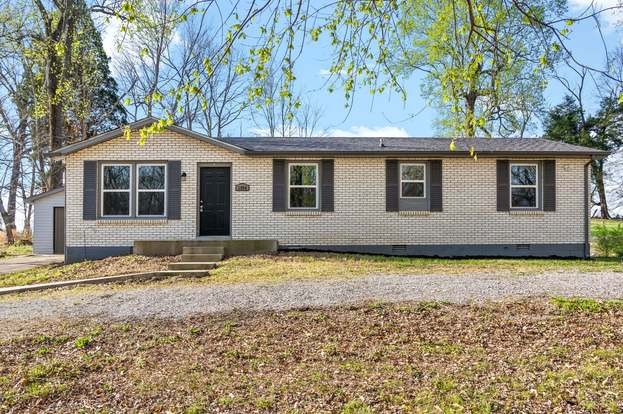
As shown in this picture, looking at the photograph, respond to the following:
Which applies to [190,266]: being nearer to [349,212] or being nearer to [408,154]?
[349,212]

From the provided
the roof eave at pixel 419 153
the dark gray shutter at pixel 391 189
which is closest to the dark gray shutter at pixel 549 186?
the roof eave at pixel 419 153

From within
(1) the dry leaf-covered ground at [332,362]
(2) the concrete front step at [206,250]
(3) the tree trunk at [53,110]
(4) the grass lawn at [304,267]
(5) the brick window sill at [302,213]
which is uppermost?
(3) the tree trunk at [53,110]

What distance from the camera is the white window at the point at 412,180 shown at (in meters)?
13.1

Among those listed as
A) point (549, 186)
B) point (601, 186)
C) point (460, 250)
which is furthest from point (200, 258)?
point (601, 186)

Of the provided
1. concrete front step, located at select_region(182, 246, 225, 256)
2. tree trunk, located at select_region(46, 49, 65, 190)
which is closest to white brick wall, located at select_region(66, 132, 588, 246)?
concrete front step, located at select_region(182, 246, 225, 256)

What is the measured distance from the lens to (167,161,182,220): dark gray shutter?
1261cm

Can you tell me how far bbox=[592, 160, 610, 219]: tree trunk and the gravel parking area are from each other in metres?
22.0

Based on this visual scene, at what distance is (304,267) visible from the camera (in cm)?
1010

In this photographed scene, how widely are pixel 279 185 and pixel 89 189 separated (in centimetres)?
513

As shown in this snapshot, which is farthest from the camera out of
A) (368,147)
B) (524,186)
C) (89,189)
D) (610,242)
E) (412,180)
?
(610,242)

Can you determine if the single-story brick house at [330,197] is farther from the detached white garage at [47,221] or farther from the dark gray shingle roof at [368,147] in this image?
the detached white garage at [47,221]

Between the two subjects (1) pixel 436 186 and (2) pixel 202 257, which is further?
(1) pixel 436 186

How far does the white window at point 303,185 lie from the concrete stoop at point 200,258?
98.4 inches

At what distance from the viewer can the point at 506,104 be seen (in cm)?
2523
